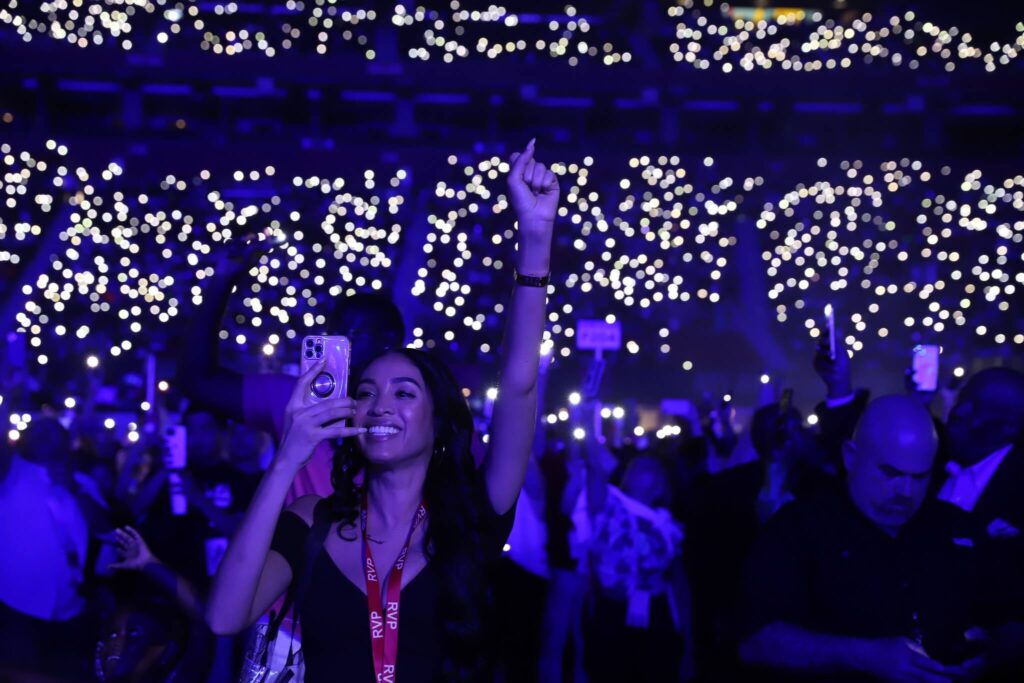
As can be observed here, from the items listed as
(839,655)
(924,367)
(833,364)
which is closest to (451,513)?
(839,655)

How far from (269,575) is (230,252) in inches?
54.5

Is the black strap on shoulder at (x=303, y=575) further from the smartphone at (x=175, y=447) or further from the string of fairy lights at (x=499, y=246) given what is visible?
the string of fairy lights at (x=499, y=246)

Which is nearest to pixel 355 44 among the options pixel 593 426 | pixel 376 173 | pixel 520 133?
pixel 520 133

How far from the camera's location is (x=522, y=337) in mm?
2682

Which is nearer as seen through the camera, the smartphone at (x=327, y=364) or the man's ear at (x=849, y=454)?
the smartphone at (x=327, y=364)

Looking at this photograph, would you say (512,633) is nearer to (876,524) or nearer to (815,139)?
(876,524)

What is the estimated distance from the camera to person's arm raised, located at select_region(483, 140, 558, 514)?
2.66 meters

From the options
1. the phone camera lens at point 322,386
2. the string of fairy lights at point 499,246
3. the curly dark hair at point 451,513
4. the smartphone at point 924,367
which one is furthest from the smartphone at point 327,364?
the string of fairy lights at point 499,246

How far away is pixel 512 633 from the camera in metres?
7.29

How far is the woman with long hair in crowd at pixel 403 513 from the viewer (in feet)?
7.57

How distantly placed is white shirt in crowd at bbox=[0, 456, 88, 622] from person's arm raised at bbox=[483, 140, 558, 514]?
11.4 feet

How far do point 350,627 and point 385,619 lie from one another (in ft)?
0.26

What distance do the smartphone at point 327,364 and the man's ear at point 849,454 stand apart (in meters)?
1.83

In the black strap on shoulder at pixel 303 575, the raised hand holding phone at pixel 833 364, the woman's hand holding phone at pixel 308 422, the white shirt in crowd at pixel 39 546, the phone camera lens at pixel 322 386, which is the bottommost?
the white shirt in crowd at pixel 39 546
